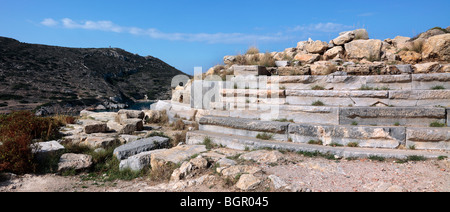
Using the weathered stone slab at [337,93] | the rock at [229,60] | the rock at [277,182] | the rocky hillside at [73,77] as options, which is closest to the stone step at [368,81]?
the weathered stone slab at [337,93]

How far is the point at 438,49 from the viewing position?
24.2 ft

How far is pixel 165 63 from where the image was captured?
6269 centimetres

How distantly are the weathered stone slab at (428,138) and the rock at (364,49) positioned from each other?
14.5 ft

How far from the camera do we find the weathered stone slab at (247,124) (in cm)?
559

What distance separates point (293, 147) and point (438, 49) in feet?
19.2

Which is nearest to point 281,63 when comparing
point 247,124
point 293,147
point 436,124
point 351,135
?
point 247,124

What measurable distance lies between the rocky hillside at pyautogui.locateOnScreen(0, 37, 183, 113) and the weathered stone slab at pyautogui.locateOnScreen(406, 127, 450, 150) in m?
22.8

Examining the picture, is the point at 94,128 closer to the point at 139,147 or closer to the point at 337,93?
the point at 139,147

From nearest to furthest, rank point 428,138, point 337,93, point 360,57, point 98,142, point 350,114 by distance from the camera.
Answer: point 428,138 → point 350,114 → point 337,93 → point 98,142 → point 360,57

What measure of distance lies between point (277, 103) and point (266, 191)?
3.50 meters

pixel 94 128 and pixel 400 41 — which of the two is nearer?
pixel 94 128

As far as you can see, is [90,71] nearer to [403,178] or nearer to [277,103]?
[277,103]

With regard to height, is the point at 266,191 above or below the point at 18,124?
below
